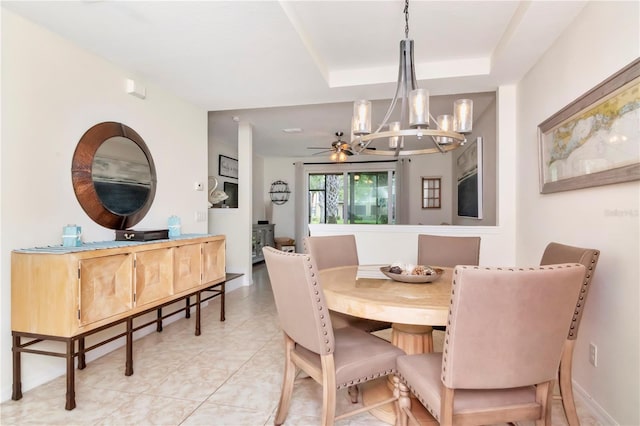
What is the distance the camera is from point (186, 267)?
3.00 m

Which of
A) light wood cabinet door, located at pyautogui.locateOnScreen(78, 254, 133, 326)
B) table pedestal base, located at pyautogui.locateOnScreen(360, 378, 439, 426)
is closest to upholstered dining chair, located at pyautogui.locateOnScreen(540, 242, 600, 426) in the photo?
table pedestal base, located at pyautogui.locateOnScreen(360, 378, 439, 426)

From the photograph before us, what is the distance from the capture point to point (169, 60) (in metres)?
2.81

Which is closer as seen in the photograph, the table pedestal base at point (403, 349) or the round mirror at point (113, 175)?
the table pedestal base at point (403, 349)

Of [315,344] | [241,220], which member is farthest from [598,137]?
[241,220]

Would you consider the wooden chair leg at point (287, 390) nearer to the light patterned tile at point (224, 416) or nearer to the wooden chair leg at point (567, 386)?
the light patterned tile at point (224, 416)

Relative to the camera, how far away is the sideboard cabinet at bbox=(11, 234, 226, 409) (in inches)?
77.6

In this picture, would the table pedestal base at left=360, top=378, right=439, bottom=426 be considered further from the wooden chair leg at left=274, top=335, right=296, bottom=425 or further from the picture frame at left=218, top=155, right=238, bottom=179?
the picture frame at left=218, top=155, right=238, bottom=179

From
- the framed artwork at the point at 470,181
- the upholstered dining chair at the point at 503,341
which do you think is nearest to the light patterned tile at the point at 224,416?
the upholstered dining chair at the point at 503,341

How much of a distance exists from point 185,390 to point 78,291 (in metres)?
0.88

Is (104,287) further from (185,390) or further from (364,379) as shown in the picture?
(364,379)

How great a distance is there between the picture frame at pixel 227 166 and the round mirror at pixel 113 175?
3086 millimetres

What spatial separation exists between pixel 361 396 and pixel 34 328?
78.1 inches

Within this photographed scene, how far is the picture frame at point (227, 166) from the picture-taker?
6.32 meters

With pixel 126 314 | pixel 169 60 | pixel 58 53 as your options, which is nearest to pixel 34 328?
pixel 126 314
